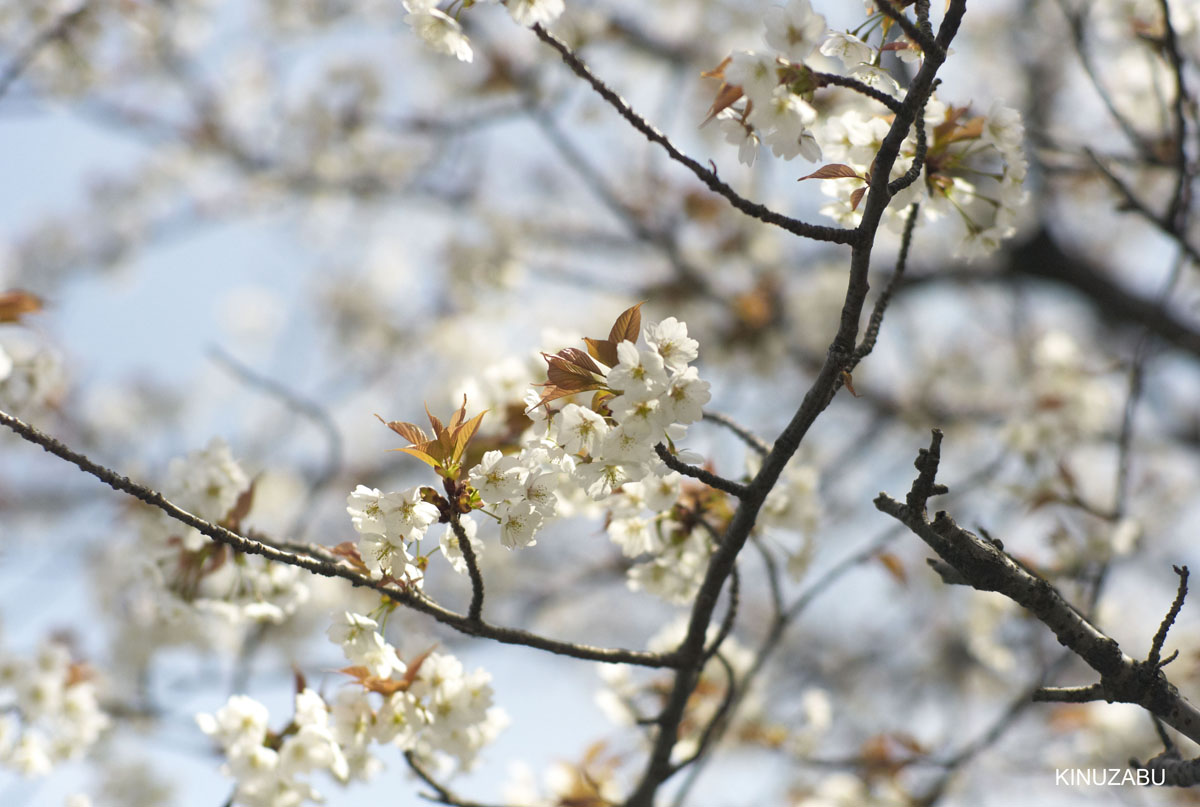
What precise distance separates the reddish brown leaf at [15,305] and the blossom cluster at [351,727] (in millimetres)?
968

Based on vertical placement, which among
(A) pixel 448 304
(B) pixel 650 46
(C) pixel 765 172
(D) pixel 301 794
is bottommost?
(D) pixel 301 794

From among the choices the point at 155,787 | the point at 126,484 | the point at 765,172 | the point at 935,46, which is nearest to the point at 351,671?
the point at 126,484

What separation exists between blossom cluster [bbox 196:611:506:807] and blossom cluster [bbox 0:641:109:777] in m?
1.17

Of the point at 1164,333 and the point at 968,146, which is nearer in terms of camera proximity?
the point at 968,146

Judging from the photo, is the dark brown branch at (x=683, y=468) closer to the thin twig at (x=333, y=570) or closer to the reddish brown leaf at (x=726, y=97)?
the thin twig at (x=333, y=570)

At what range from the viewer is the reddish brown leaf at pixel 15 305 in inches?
71.9

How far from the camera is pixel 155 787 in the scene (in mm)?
5113

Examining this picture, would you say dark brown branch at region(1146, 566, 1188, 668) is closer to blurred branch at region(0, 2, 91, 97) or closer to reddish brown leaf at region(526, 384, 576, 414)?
reddish brown leaf at region(526, 384, 576, 414)

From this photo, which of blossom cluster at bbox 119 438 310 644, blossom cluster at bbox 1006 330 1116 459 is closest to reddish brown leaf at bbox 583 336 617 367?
blossom cluster at bbox 119 438 310 644

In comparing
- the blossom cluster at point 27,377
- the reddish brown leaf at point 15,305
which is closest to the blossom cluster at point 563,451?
the reddish brown leaf at point 15,305

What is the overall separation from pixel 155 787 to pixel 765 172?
5525 millimetres

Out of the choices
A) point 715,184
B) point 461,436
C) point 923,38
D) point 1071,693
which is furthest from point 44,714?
point 923,38

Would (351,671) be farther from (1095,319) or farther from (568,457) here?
(1095,319)

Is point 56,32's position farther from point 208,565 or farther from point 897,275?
point 897,275
